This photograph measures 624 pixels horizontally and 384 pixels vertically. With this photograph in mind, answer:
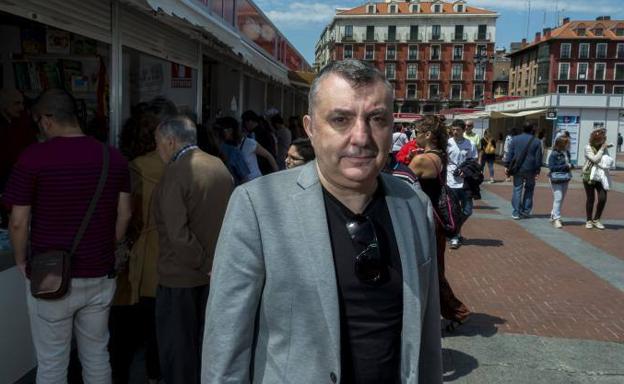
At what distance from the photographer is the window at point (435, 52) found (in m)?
98.7

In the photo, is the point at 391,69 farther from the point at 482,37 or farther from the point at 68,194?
the point at 68,194

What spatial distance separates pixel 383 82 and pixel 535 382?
3.25 m

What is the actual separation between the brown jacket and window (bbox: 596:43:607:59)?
313 feet

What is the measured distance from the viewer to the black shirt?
172 centimetres

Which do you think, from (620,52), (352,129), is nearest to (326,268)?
(352,129)

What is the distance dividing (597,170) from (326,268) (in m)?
9.96

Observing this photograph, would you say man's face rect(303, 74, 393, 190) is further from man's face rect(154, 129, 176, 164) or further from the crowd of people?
man's face rect(154, 129, 176, 164)

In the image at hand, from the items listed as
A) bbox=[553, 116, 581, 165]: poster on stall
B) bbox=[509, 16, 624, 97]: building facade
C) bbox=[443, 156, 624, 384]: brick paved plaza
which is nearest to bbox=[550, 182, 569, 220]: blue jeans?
bbox=[443, 156, 624, 384]: brick paved plaza

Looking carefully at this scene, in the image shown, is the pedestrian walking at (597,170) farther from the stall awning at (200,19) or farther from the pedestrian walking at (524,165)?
the stall awning at (200,19)

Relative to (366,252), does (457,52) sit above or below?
above

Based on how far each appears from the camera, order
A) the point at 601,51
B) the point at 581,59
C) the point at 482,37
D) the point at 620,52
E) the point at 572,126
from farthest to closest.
→ the point at 482,37
the point at 601,51
the point at 581,59
the point at 620,52
the point at 572,126

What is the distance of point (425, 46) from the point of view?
98688 millimetres

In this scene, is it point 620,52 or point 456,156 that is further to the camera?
point 620,52

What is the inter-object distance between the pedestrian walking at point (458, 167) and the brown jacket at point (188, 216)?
4236mm
